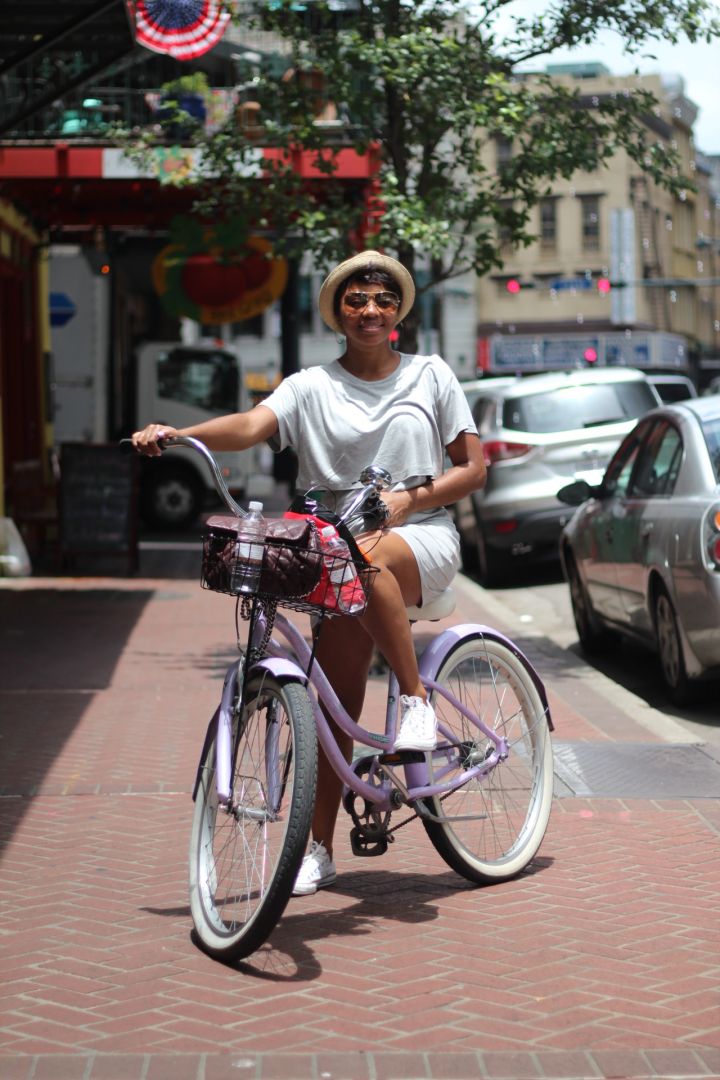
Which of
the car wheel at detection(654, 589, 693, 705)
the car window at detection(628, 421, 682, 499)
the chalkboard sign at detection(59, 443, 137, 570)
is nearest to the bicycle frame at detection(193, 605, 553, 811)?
the car wheel at detection(654, 589, 693, 705)

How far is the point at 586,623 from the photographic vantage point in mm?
10906

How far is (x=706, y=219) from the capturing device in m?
89.0

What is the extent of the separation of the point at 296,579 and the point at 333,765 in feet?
1.98

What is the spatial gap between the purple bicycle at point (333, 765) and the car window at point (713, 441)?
11.9ft

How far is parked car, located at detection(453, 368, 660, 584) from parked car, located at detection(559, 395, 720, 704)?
405 centimetres

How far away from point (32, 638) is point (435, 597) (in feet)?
24.0

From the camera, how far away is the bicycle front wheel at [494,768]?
512 cm

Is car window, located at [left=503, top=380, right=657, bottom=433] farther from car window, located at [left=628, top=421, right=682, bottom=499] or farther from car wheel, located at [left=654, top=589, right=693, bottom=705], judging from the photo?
car wheel, located at [left=654, top=589, right=693, bottom=705]

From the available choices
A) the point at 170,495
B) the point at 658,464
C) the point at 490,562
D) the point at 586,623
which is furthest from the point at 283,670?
the point at 170,495

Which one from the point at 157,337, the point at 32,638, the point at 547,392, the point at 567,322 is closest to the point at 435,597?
the point at 32,638

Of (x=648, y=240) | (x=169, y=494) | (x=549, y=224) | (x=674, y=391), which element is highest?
(x=549, y=224)

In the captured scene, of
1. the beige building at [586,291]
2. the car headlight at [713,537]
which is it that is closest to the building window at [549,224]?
the beige building at [586,291]

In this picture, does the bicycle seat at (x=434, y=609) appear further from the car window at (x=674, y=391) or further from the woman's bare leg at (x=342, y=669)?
the car window at (x=674, y=391)

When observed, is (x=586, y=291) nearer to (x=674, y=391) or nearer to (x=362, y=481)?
(x=674, y=391)
